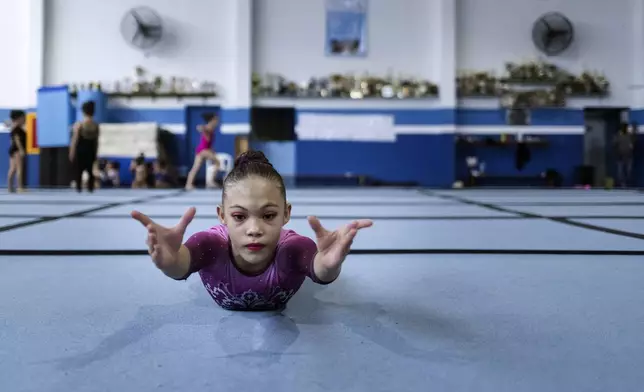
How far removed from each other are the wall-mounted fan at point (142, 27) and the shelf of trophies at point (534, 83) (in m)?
6.32

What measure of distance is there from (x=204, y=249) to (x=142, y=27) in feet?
35.8

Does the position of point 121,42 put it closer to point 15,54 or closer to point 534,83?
point 15,54

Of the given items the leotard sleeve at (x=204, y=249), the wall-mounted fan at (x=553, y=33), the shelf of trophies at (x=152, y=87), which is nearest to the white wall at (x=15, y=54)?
the shelf of trophies at (x=152, y=87)

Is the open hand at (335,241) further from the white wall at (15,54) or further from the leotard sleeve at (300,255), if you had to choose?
the white wall at (15,54)

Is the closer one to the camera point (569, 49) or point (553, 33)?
point (553, 33)

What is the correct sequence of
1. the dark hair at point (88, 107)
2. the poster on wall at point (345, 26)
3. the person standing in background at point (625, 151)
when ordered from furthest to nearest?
the poster on wall at point (345, 26)
the person standing in background at point (625, 151)
the dark hair at point (88, 107)

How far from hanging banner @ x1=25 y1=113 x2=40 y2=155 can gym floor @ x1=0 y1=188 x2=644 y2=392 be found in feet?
33.8

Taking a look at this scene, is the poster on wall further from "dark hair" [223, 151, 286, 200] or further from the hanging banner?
"dark hair" [223, 151, 286, 200]

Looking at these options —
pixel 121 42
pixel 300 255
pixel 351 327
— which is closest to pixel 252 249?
pixel 300 255

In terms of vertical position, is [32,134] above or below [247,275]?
above

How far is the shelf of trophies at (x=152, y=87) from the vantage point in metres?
11.0

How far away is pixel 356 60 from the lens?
37.6ft

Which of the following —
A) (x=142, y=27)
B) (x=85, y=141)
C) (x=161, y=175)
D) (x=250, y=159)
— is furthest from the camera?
(x=142, y=27)

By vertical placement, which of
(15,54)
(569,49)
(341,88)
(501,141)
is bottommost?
(501,141)
